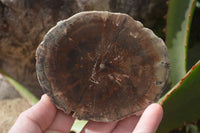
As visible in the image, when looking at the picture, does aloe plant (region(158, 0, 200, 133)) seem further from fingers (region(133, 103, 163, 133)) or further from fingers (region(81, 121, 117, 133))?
fingers (region(81, 121, 117, 133))

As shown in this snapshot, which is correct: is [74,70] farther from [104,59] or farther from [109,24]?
[109,24]

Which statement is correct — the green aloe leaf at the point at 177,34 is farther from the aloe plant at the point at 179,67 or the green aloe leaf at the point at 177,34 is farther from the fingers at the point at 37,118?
the fingers at the point at 37,118

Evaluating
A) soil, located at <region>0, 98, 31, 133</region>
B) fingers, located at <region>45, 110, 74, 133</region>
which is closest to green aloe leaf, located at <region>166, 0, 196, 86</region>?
fingers, located at <region>45, 110, 74, 133</region>

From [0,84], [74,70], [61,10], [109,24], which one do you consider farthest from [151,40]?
[0,84]

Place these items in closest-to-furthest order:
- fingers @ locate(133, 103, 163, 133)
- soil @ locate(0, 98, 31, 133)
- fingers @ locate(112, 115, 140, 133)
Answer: fingers @ locate(133, 103, 163, 133) < fingers @ locate(112, 115, 140, 133) < soil @ locate(0, 98, 31, 133)

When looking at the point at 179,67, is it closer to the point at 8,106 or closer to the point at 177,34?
the point at 177,34

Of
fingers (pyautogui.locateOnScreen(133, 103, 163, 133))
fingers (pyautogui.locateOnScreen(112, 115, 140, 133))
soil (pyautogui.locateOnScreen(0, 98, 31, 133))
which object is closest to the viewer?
fingers (pyautogui.locateOnScreen(133, 103, 163, 133))
